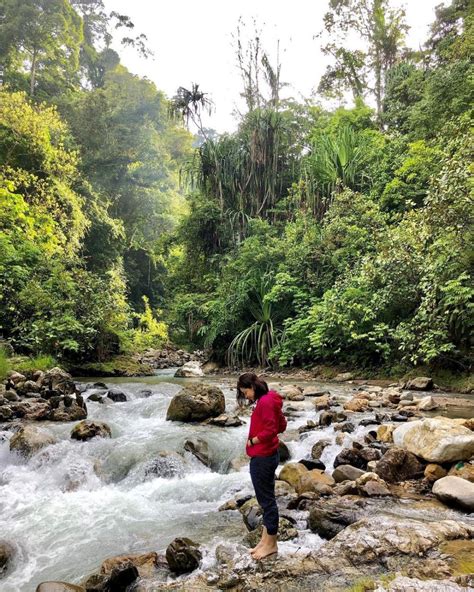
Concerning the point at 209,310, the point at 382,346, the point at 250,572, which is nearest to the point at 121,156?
the point at 209,310

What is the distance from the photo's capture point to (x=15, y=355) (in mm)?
12242

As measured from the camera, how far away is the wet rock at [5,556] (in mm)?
3783

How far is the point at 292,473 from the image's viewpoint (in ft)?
16.7

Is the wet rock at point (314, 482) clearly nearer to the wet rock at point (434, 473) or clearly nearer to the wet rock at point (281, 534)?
the wet rock at point (281, 534)

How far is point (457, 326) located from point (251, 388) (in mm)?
6808

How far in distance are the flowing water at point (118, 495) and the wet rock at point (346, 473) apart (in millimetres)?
689

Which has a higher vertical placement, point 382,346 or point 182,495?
point 382,346

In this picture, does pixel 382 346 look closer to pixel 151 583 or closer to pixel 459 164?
pixel 459 164

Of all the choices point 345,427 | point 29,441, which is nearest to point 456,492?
point 345,427

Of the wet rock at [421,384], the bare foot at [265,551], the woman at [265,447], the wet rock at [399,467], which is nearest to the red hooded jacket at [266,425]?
the woman at [265,447]

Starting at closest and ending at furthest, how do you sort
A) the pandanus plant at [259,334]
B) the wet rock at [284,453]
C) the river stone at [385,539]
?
1. the river stone at [385,539]
2. the wet rock at [284,453]
3. the pandanus plant at [259,334]

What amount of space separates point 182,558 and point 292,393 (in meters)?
6.17

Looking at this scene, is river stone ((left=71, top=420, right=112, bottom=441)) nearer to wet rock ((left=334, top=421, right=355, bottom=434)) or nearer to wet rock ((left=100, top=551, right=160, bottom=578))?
wet rock ((left=100, top=551, right=160, bottom=578))

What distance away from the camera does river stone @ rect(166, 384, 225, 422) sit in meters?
8.00
